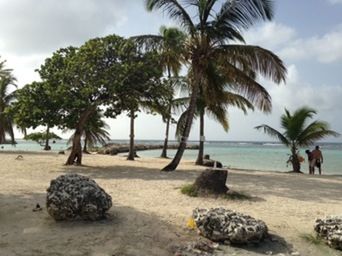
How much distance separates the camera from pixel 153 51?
16156mm

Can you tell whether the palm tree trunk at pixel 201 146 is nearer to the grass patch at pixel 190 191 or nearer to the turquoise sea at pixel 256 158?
the turquoise sea at pixel 256 158

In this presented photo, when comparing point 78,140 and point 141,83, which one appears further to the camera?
point 78,140

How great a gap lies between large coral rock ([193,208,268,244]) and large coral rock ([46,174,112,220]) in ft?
5.38

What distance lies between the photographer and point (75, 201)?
708cm

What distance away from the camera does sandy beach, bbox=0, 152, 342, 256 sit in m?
6.18

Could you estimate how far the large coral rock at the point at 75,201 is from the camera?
23.0 feet

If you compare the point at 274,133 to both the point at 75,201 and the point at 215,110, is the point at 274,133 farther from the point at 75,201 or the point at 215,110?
the point at 75,201

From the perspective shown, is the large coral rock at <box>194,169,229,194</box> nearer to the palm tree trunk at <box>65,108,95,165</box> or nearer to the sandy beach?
the sandy beach

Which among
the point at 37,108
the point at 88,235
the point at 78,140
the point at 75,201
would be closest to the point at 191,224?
the point at 88,235

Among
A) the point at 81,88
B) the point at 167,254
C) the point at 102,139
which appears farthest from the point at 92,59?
the point at 102,139

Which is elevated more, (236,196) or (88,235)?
(236,196)

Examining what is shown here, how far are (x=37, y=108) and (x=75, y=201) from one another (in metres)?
9.32

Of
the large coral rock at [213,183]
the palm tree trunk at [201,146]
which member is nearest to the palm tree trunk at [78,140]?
the palm tree trunk at [201,146]

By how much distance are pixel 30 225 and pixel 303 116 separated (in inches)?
681
